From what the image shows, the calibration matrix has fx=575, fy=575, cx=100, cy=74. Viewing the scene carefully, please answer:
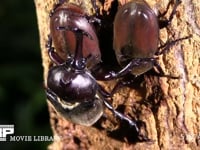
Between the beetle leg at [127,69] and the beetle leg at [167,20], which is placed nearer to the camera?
the beetle leg at [167,20]

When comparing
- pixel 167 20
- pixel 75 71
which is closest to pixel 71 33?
pixel 75 71

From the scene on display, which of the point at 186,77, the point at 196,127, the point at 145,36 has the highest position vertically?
the point at 145,36

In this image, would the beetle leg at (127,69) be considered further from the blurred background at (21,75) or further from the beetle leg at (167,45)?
the blurred background at (21,75)

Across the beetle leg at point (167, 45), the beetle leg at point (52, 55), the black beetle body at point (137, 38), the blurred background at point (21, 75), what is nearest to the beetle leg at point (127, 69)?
the black beetle body at point (137, 38)

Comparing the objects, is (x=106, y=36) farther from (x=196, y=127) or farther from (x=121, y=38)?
(x=196, y=127)

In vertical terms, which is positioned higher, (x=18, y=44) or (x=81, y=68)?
(x=18, y=44)

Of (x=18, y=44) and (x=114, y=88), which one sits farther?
(x=18, y=44)

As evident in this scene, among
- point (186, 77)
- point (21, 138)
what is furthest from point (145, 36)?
point (21, 138)
